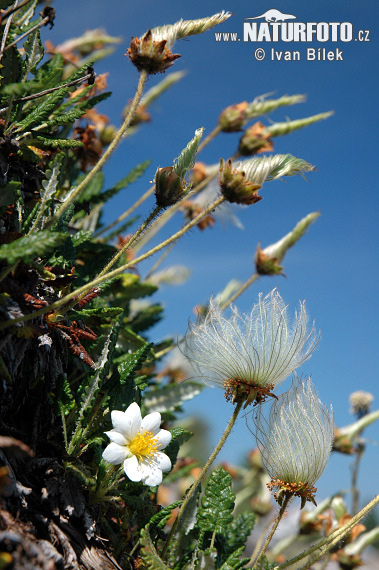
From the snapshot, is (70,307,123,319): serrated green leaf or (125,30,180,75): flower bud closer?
(70,307,123,319): serrated green leaf

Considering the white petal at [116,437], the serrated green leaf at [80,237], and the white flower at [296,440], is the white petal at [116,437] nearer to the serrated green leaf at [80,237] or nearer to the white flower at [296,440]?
the white flower at [296,440]

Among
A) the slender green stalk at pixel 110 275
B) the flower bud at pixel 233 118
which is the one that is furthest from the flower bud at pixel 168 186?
the flower bud at pixel 233 118

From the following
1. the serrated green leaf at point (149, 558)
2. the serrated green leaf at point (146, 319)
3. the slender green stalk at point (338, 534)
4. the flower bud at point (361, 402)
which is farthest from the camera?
the flower bud at point (361, 402)

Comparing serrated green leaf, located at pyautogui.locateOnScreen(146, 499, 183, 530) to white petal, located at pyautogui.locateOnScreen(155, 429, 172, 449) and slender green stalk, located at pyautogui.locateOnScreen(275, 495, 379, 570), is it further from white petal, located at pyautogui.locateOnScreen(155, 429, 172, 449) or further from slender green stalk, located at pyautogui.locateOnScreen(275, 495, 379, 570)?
slender green stalk, located at pyautogui.locateOnScreen(275, 495, 379, 570)

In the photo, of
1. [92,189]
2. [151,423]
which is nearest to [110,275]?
[151,423]

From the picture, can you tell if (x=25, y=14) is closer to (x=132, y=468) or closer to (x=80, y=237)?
(x=80, y=237)

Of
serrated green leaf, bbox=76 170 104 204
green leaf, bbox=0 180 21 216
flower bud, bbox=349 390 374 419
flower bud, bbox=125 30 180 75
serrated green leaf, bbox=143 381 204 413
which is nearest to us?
green leaf, bbox=0 180 21 216

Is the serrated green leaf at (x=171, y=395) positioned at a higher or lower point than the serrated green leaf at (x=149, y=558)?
higher

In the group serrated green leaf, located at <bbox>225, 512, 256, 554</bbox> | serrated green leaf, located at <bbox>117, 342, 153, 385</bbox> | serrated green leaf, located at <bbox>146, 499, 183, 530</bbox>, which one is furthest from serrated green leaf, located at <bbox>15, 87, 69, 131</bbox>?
serrated green leaf, located at <bbox>225, 512, 256, 554</bbox>
